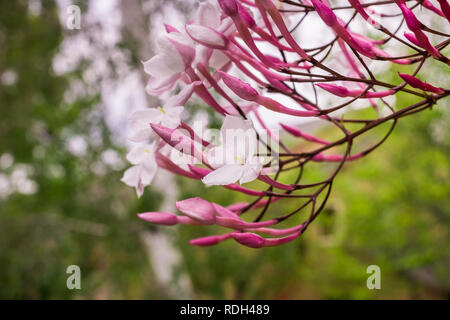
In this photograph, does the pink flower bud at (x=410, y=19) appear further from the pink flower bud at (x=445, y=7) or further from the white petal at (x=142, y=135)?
the white petal at (x=142, y=135)

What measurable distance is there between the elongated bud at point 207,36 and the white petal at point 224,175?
105 mm

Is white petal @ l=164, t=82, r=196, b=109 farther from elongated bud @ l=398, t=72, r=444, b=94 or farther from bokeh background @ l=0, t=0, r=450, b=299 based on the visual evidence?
bokeh background @ l=0, t=0, r=450, b=299

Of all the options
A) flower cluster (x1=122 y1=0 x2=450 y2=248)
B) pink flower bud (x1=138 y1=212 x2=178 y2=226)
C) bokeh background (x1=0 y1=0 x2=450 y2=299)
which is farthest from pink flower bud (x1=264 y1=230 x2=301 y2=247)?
bokeh background (x1=0 y1=0 x2=450 y2=299)

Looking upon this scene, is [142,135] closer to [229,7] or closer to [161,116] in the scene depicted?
[161,116]

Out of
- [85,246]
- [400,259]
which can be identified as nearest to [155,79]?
[85,246]

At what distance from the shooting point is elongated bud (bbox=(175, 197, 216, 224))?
358 millimetres

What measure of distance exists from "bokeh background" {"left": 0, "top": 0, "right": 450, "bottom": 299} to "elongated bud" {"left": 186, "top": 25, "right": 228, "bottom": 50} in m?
1.54

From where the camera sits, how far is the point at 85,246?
2.62m

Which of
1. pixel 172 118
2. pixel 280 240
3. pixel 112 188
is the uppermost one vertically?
pixel 112 188

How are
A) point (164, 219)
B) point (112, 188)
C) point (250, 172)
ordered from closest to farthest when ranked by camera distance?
point (250, 172), point (164, 219), point (112, 188)

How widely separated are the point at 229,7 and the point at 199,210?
166 millimetres

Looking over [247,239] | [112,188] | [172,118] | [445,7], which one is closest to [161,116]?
[172,118]

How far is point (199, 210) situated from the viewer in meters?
0.36

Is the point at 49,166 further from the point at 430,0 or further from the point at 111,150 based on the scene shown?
the point at 430,0
